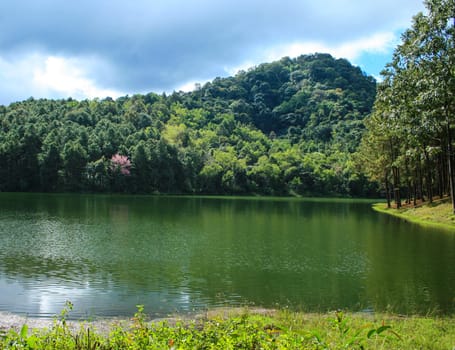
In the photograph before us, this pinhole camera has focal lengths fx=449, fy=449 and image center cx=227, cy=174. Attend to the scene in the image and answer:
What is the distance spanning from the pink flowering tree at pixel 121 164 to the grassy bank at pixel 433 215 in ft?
233

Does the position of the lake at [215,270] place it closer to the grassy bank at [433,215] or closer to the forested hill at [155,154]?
the grassy bank at [433,215]

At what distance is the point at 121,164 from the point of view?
11019 cm

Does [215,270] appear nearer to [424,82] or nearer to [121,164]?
[424,82]

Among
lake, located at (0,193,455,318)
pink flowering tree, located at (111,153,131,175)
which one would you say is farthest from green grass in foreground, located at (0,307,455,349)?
pink flowering tree, located at (111,153,131,175)

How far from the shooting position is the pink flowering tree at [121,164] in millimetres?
108231

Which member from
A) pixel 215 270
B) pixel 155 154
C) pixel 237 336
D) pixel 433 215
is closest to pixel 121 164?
pixel 155 154

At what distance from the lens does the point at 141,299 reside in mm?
14766

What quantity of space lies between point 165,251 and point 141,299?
1024 centimetres

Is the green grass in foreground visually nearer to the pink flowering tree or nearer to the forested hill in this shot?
the pink flowering tree

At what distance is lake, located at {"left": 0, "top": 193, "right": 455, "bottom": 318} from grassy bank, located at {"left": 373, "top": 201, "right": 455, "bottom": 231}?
4758mm

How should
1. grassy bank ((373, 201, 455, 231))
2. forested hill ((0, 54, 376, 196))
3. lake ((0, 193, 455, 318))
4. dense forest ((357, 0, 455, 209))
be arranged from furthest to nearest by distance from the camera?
forested hill ((0, 54, 376, 196)), grassy bank ((373, 201, 455, 231)), dense forest ((357, 0, 455, 209)), lake ((0, 193, 455, 318))

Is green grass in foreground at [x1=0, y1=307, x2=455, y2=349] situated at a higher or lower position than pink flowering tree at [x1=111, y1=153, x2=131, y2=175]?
lower

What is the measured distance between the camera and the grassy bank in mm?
38844

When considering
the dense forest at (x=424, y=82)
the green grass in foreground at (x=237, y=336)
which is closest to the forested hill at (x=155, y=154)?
the dense forest at (x=424, y=82)
